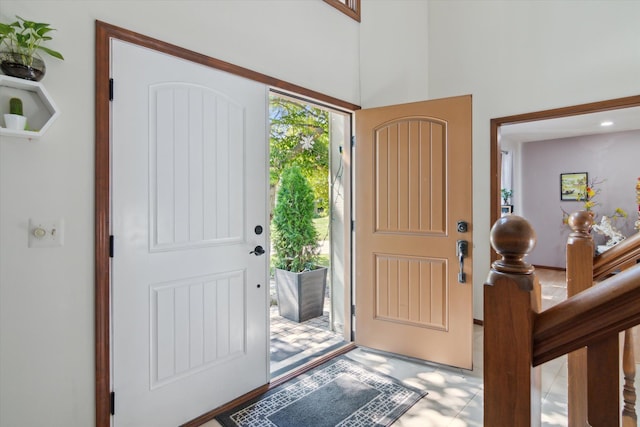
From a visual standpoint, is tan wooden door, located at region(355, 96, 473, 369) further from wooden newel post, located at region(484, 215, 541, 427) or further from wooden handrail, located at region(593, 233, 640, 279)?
wooden newel post, located at region(484, 215, 541, 427)

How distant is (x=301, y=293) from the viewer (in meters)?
3.89

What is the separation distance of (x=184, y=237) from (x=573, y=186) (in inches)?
273

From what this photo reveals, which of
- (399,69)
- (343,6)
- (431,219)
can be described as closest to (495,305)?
(431,219)

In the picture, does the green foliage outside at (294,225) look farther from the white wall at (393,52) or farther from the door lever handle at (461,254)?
the door lever handle at (461,254)

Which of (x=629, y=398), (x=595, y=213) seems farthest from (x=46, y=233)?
(x=595, y=213)

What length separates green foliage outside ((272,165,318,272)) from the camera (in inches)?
161

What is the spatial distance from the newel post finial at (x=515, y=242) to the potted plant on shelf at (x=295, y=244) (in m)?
3.36

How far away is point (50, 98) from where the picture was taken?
150cm

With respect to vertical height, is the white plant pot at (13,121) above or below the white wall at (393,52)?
below

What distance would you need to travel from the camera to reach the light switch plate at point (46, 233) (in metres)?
1.53

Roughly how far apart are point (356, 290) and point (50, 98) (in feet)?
8.09

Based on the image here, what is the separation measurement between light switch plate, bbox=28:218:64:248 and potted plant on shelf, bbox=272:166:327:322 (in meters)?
2.54

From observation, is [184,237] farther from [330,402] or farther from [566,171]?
[566,171]

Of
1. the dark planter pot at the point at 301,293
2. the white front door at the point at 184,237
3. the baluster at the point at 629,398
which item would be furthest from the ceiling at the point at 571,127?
the baluster at the point at 629,398
